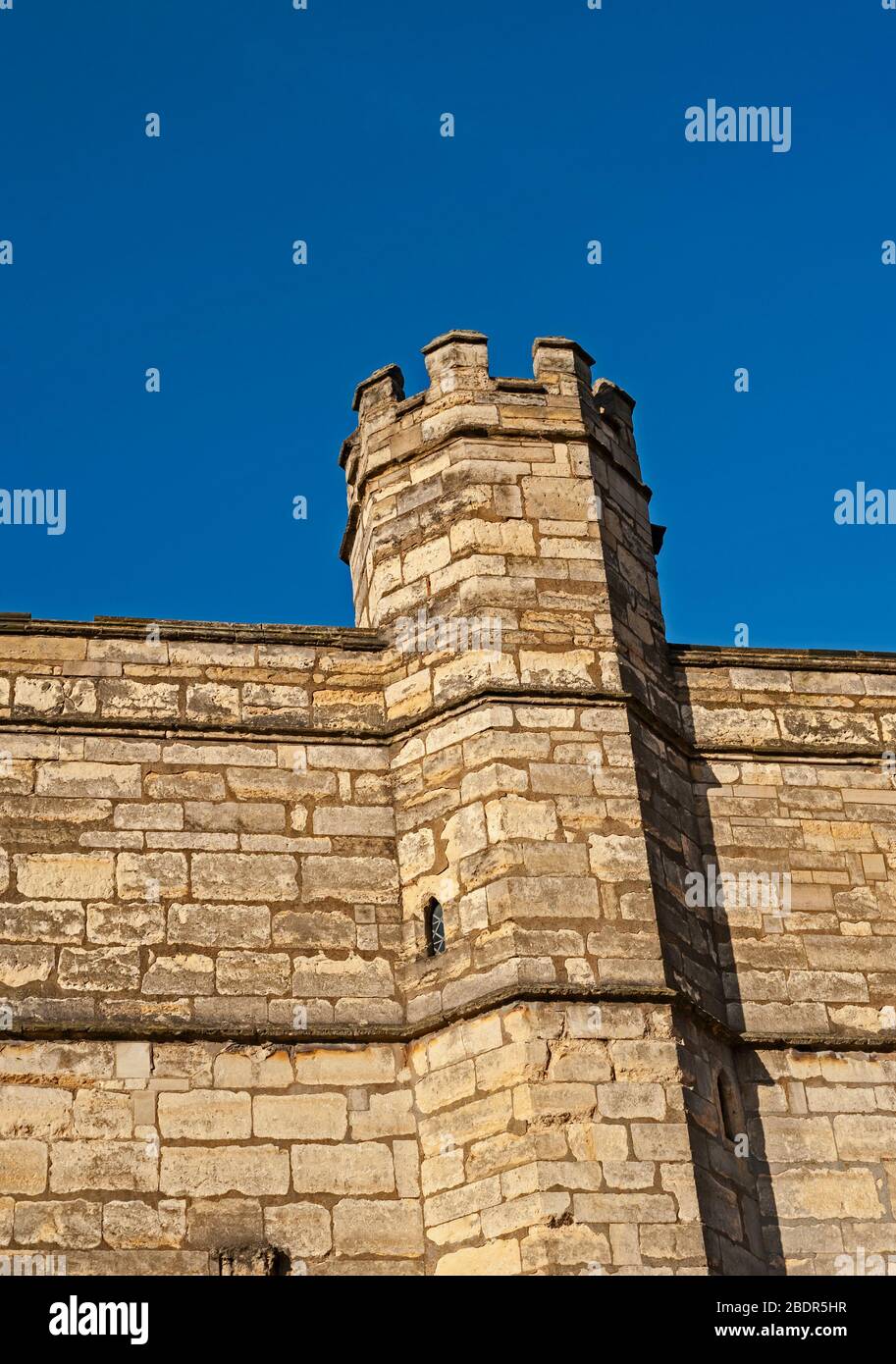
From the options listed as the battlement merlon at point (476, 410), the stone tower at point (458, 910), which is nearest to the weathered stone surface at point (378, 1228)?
the stone tower at point (458, 910)

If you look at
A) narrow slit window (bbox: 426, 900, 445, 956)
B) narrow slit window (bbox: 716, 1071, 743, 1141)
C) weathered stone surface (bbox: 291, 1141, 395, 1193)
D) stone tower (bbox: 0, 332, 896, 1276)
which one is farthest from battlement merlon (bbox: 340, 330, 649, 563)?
weathered stone surface (bbox: 291, 1141, 395, 1193)

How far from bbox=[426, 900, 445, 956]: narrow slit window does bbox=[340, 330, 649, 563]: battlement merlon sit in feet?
9.26

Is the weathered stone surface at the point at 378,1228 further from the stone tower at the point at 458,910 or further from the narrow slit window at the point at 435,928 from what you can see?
the narrow slit window at the point at 435,928

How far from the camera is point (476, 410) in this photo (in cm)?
1220

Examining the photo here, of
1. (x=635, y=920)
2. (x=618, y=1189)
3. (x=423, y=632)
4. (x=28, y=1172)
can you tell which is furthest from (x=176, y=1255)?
(x=423, y=632)

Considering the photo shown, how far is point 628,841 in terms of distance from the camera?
10727 millimetres

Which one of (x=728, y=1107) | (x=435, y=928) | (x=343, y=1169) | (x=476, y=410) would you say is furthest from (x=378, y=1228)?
(x=476, y=410)

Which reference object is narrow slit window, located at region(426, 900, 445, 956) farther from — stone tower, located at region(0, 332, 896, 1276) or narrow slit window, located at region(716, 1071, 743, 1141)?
Answer: narrow slit window, located at region(716, 1071, 743, 1141)

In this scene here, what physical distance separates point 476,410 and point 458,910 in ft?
10.3

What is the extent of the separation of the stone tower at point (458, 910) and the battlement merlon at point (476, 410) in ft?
0.07

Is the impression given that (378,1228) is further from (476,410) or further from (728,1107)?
(476,410)
